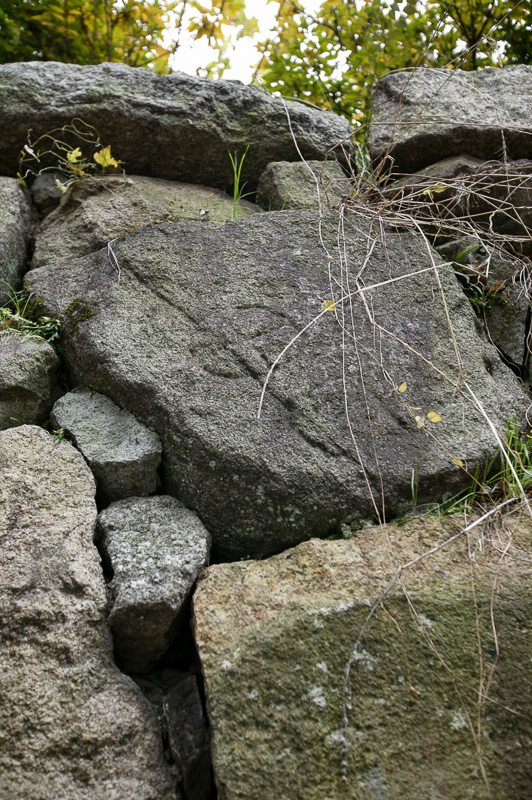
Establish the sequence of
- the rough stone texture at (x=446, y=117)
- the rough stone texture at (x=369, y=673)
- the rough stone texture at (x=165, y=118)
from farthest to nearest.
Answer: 1. the rough stone texture at (x=446, y=117)
2. the rough stone texture at (x=165, y=118)
3. the rough stone texture at (x=369, y=673)

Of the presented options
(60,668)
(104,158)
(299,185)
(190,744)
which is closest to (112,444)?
(60,668)

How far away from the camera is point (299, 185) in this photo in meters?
2.28

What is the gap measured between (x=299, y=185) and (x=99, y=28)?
139 cm

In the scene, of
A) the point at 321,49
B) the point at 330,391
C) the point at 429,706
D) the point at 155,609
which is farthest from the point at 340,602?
the point at 321,49

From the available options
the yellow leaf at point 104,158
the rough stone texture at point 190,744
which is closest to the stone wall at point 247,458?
the rough stone texture at point 190,744

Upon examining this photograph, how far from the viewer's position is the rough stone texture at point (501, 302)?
208 cm

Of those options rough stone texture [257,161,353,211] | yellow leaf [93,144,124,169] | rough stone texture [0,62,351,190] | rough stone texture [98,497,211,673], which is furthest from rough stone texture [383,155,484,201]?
rough stone texture [98,497,211,673]

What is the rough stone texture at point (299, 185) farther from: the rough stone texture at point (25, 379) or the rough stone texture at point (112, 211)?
the rough stone texture at point (25, 379)

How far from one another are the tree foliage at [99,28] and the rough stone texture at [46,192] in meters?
0.79

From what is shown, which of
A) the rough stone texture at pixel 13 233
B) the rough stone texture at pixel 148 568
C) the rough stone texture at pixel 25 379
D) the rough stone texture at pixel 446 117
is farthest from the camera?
the rough stone texture at pixel 446 117

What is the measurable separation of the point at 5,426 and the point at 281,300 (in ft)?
3.09

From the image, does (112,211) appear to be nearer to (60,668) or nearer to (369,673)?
(60,668)

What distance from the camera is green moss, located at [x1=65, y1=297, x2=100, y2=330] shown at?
1790mm

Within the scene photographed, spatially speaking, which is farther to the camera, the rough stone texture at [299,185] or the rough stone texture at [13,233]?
the rough stone texture at [299,185]
